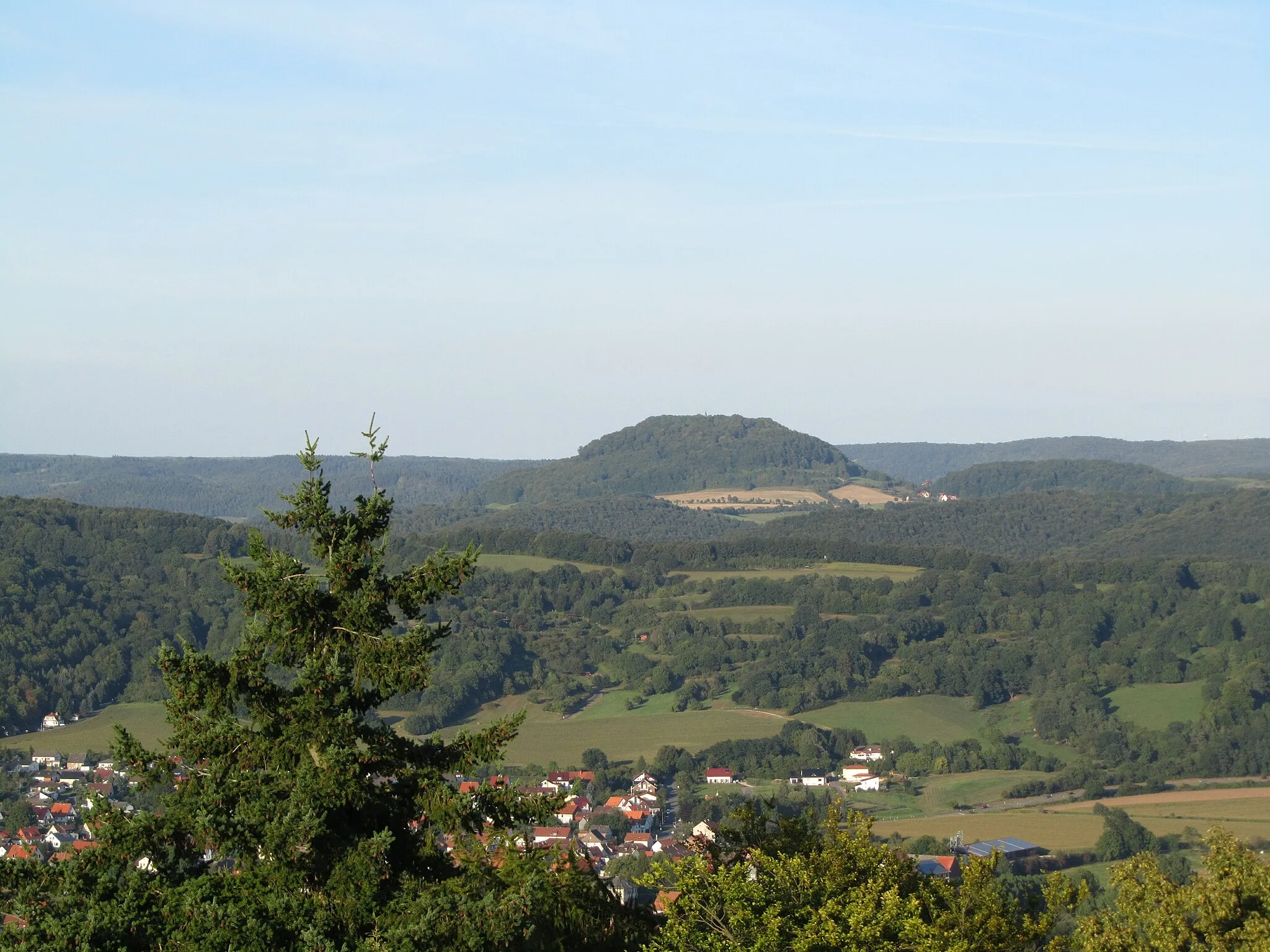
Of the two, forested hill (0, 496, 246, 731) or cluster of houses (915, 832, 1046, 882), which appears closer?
cluster of houses (915, 832, 1046, 882)

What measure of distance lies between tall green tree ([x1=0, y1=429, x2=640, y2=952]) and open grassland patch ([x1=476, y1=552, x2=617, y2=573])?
396 feet

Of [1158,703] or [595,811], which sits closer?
[595,811]

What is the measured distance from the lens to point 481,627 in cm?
11656

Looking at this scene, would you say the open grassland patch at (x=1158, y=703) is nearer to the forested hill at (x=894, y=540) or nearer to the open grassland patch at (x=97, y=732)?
the forested hill at (x=894, y=540)

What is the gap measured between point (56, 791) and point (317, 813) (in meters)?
55.9

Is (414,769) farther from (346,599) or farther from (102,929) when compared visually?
(102,929)

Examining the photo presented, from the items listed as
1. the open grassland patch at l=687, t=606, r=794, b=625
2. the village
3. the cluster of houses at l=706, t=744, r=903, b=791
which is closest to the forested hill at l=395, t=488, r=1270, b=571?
the open grassland patch at l=687, t=606, r=794, b=625

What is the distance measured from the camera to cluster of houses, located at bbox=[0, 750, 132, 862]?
159 feet

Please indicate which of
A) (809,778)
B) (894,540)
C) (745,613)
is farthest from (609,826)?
(894,540)

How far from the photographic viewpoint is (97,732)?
8281 centimetres

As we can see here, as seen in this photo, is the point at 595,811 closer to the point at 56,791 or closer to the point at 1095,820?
the point at 1095,820

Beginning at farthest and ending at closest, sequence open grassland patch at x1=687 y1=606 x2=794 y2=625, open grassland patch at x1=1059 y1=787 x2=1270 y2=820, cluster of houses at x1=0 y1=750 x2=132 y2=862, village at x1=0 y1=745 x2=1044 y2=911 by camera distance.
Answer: open grassland patch at x1=687 y1=606 x2=794 y2=625 → open grassland patch at x1=1059 y1=787 x2=1270 y2=820 → cluster of houses at x1=0 y1=750 x2=132 y2=862 → village at x1=0 y1=745 x2=1044 y2=911

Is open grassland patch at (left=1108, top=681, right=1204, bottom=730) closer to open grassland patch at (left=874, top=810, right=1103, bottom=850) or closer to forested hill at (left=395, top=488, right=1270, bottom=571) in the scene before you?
open grassland patch at (left=874, top=810, right=1103, bottom=850)

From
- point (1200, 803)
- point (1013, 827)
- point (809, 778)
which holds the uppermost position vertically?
point (1013, 827)
